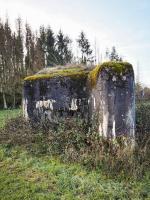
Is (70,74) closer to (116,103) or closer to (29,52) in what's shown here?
(116,103)

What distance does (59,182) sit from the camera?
618cm

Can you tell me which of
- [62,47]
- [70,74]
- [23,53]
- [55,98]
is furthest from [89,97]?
[62,47]

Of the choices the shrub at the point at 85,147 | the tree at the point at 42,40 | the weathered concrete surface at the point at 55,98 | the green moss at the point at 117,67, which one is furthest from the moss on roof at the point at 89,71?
the tree at the point at 42,40

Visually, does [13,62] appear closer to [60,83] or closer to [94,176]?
[60,83]

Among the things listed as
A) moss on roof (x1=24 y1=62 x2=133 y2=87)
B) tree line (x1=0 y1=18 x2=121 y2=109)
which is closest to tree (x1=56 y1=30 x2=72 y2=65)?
tree line (x1=0 y1=18 x2=121 y2=109)

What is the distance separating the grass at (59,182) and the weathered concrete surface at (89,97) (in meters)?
1.32

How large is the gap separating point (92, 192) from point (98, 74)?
3121mm

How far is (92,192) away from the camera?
565 centimetres

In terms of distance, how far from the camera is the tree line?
1260 inches

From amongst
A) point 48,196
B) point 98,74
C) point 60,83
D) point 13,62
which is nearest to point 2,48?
point 13,62

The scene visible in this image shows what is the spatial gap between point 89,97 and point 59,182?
11.3ft

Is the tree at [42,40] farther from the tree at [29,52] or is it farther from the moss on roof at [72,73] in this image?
the moss on roof at [72,73]

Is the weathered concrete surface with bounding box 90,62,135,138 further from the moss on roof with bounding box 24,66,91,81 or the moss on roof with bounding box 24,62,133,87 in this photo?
the moss on roof with bounding box 24,66,91,81

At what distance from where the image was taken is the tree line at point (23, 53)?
32.0 metres
